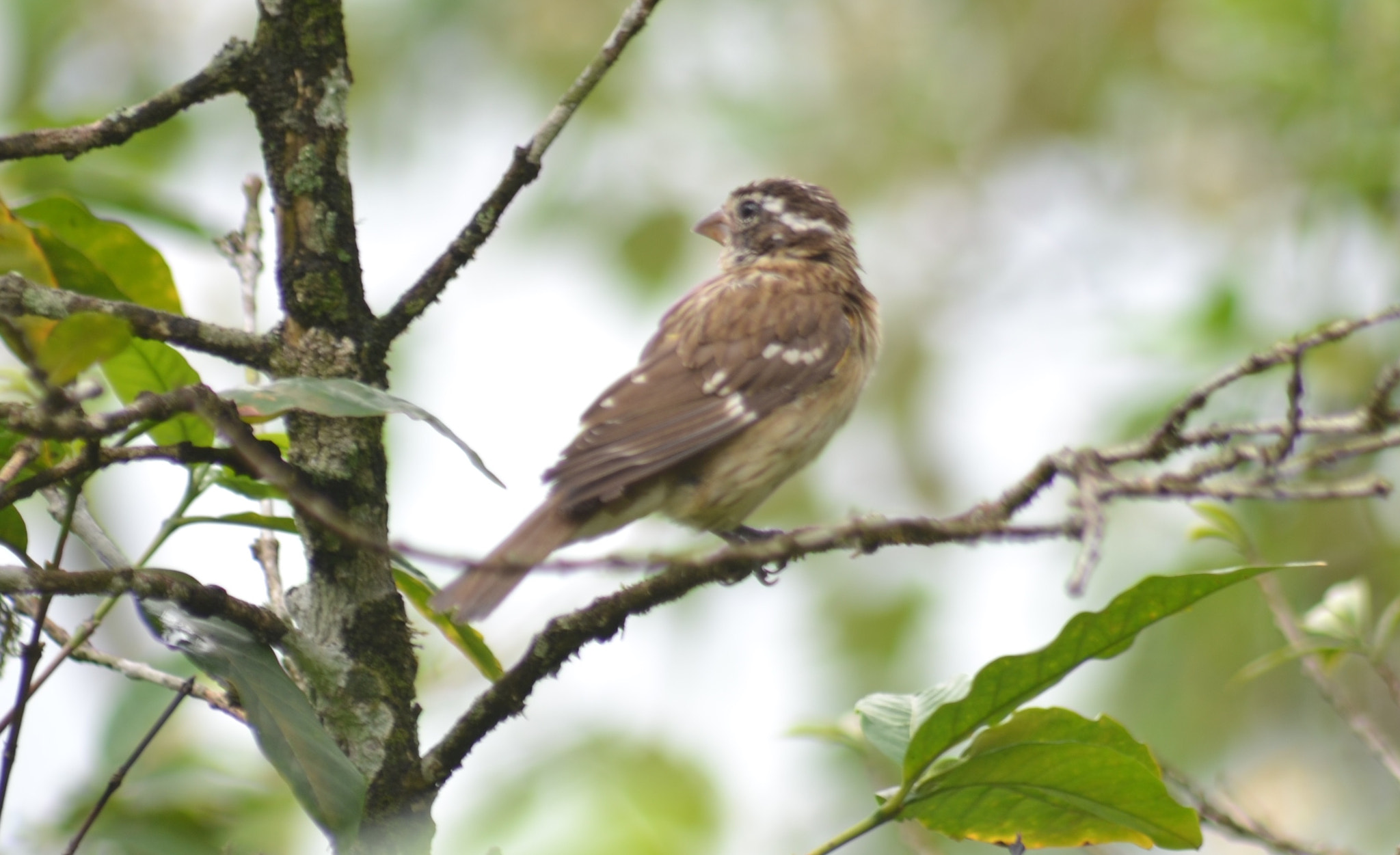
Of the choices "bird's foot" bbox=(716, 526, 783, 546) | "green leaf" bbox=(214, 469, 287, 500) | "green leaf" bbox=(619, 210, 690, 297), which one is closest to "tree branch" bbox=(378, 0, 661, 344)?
"green leaf" bbox=(214, 469, 287, 500)

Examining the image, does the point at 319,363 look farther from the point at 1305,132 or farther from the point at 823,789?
the point at 1305,132

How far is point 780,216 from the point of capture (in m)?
5.54

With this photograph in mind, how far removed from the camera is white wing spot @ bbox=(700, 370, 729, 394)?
432 centimetres

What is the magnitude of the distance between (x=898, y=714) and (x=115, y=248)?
5.68ft

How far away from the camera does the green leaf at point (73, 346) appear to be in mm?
1702

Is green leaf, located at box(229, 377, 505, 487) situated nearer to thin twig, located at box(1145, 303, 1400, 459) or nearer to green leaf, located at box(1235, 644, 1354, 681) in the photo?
thin twig, located at box(1145, 303, 1400, 459)

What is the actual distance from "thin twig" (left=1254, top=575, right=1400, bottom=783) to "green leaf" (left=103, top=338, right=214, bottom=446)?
7.65 feet

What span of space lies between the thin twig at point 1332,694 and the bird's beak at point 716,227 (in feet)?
9.32

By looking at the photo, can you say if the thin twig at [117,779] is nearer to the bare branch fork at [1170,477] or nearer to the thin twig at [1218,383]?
the bare branch fork at [1170,477]

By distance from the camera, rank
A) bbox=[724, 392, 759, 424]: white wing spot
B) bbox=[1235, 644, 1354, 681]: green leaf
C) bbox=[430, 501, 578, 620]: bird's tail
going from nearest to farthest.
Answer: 1. bbox=[430, 501, 578, 620]: bird's tail
2. bbox=[1235, 644, 1354, 681]: green leaf
3. bbox=[724, 392, 759, 424]: white wing spot

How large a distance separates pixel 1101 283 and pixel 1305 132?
1696 mm

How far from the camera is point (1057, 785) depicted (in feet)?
7.18

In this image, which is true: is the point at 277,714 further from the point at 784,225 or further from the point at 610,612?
the point at 784,225

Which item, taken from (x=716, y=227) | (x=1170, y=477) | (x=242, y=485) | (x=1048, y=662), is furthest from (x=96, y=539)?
(x=716, y=227)
